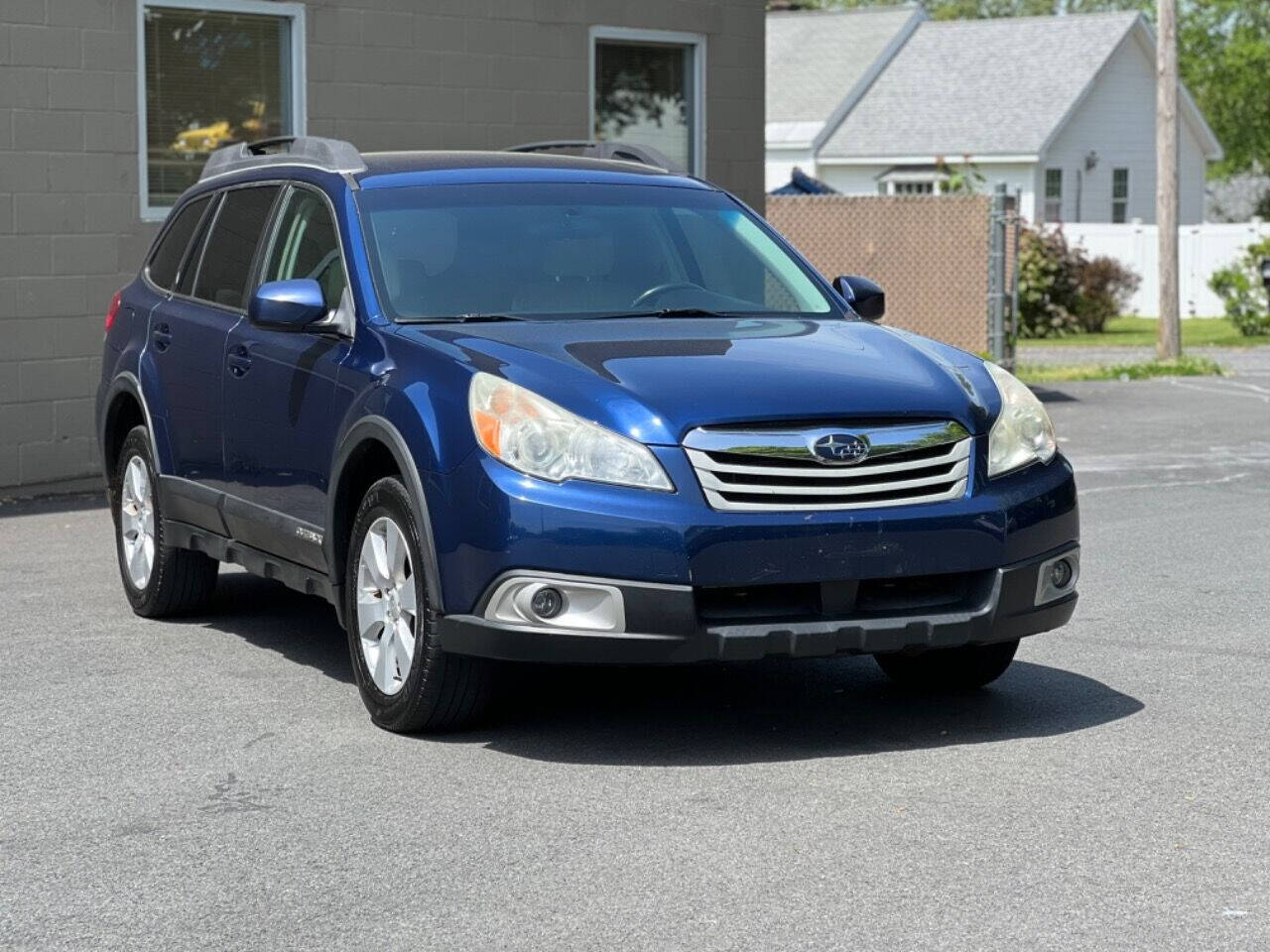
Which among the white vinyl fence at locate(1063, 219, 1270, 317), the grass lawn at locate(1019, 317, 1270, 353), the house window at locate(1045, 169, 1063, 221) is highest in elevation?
the house window at locate(1045, 169, 1063, 221)

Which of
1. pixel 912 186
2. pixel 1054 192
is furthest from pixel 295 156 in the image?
pixel 1054 192

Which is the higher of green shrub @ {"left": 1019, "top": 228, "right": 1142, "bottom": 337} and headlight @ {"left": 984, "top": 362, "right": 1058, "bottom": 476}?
green shrub @ {"left": 1019, "top": 228, "right": 1142, "bottom": 337}

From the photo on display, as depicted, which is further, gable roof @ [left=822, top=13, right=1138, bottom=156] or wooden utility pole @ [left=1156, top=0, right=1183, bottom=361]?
gable roof @ [left=822, top=13, right=1138, bottom=156]

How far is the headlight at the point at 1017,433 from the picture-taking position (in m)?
6.35

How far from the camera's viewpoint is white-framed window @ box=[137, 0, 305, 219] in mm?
13445

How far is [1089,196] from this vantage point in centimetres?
4678

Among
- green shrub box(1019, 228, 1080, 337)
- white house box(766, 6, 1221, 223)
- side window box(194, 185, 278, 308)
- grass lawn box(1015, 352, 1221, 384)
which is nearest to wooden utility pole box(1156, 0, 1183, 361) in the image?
grass lawn box(1015, 352, 1221, 384)

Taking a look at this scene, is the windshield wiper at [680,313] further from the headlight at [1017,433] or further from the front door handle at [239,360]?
the front door handle at [239,360]

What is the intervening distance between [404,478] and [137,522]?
2.83 meters

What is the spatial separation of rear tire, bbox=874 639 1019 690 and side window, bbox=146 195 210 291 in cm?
342

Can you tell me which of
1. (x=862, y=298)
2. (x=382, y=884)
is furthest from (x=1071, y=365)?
(x=382, y=884)

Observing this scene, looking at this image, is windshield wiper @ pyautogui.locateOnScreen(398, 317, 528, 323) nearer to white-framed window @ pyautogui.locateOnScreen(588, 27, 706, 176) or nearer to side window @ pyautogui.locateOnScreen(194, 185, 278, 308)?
side window @ pyautogui.locateOnScreen(194, 185, 278, 308)

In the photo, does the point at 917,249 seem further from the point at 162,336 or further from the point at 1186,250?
the point at 1186,250

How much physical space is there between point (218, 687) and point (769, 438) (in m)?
2.38
